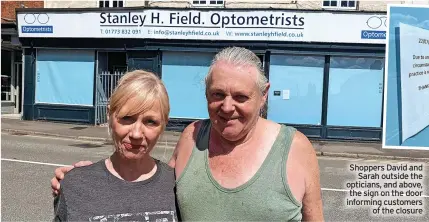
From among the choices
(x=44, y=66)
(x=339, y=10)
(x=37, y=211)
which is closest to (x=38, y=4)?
(x=44, y=66)

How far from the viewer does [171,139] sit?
1334 cm

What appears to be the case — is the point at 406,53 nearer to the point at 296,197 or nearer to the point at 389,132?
the point at 389,132

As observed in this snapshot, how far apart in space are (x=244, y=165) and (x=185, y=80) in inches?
541

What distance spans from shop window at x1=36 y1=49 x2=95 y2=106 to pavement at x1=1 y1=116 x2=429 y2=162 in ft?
3.35

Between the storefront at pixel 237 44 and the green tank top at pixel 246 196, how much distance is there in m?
12.1

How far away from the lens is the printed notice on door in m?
2.88

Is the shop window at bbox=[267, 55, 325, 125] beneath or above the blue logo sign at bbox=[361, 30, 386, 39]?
beneath

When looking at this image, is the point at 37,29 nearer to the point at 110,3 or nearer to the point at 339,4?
the point at 110,3

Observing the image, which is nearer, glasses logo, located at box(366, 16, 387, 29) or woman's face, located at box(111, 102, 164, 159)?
woman's face, located at box(111, 102, 164, 159)

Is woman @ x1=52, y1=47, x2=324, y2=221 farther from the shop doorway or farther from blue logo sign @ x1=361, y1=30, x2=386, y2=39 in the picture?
the shop doorway

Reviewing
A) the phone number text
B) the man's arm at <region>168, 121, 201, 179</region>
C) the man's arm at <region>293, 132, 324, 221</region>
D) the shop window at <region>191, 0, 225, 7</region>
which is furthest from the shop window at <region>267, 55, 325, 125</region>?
the man's arm at <region>293, 132, 324, 221</region>

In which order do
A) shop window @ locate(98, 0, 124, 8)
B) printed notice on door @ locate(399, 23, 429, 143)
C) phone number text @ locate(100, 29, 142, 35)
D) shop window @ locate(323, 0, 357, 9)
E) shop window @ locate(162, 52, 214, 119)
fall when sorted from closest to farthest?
printed notice on door @ locate(399, 23, 429, 143), shop window @ locate(323, 0, 357, 9), shop window @ locate(162, 52, 214, 119), phone number text @ locate(100, 29, 142, 35), shop window @ locate(98, 0, 124, 8)

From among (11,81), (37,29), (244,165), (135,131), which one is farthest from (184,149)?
(11,81)

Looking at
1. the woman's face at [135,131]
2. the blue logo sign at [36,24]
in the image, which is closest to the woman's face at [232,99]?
the woman's face at [135,131]
